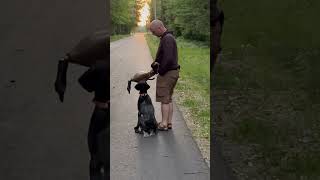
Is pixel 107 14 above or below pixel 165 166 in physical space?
above

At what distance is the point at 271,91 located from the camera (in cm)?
1011

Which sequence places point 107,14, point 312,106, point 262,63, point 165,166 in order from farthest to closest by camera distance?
point 262,63, point 312,106, point 165,166, point 107,14

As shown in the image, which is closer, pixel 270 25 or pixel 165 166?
pixel 165 166

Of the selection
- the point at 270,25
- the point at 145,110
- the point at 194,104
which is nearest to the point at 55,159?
the point at 145,110

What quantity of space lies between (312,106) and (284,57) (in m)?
3.66

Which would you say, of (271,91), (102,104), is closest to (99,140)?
(102,104)

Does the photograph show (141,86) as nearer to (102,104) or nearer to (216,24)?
(216,24)

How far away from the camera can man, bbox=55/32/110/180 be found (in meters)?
2.69

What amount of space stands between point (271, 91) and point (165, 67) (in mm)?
4313

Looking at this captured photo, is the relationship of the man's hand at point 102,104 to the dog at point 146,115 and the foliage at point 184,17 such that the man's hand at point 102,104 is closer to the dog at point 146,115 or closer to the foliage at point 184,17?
the dog at point 146,115

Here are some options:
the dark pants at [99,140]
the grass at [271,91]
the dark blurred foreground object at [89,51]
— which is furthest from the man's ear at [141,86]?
the dark blurred foreground object at [89,51]

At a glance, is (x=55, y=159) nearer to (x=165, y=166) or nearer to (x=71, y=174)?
(x=71, y=174)

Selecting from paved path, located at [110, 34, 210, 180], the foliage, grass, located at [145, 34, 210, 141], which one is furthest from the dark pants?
the foliage

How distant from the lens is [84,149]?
5590 millimetres
